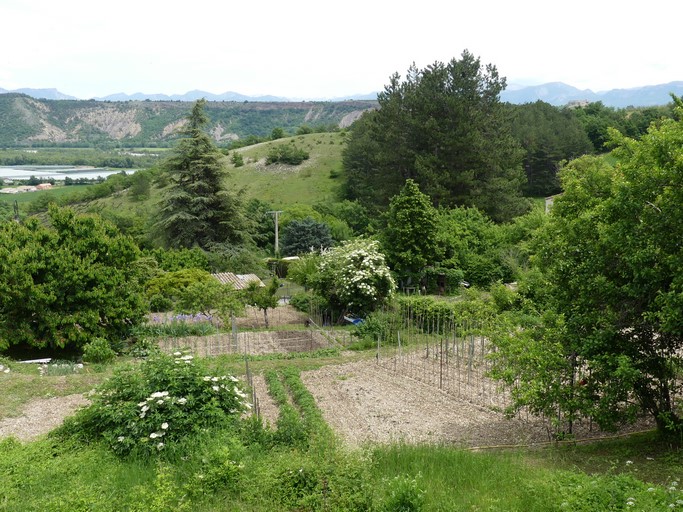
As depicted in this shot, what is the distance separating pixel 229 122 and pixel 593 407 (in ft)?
587

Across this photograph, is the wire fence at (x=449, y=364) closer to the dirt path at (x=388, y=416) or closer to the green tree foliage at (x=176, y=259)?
the dirt path at (x=388, y=416)

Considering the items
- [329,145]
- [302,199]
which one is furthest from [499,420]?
[329,145]

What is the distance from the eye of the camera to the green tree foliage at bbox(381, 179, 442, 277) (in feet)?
89.1

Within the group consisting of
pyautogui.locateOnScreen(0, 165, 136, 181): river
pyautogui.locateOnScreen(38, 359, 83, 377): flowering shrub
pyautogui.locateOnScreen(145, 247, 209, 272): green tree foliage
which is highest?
pyautogui.locateOnScreen(38, 359, 83, 377): flowering shrub

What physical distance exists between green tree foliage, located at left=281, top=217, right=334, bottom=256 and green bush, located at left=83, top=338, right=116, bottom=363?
2814 cm

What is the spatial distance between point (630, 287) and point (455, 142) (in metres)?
29.5

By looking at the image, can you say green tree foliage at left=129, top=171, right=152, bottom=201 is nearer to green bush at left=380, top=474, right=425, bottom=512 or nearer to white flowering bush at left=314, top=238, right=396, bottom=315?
white flowering bush at left=314, top=238, right=396, bottom=315

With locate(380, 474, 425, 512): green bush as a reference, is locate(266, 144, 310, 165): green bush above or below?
above

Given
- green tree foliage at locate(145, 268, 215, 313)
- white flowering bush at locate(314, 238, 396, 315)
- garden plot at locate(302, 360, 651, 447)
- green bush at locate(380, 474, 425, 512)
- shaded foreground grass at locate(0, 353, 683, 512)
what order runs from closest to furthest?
1. green bush at locate(380, 474, 425, 512)
2. shaded foreground grass at locate(0, 353, 683, 512)
3. garden plot at locate(302, 360, 651, 447)
4. white flowering bush at locate(314, 238, 396, 315)
5. green tree foliage at locate(145, 268, 215, 313)

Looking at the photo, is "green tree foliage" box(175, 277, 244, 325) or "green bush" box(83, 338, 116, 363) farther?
"green tree foliage" box(175, 277, 244, 325)

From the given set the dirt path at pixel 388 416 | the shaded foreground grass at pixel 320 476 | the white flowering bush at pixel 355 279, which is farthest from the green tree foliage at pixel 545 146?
the shaded foreground grass at pixel 320 476

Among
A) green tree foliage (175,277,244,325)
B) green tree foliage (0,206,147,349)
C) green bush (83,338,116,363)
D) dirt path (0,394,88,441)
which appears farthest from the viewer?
green tree foliage (175,277,244,325)

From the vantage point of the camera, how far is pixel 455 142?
3688 cm

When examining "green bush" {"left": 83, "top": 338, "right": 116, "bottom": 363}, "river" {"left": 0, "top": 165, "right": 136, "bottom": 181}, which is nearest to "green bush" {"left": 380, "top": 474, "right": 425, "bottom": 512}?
"green bush" {"left": 83, "top": 338, "right": 116, "bottom": 363}
